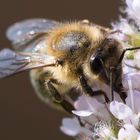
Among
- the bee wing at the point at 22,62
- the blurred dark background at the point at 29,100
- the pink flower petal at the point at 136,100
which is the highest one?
the bee wing at the point at 22,62

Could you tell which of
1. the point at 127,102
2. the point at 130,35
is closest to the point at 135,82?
the point at 127,102

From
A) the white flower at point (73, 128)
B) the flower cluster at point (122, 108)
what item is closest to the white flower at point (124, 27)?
the flower cluster at point (122, 108)

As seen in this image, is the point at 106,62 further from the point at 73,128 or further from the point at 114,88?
the point at 73,128

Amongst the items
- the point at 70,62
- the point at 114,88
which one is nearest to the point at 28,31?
the point at 70,62

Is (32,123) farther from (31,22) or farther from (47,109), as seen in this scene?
(31,22)

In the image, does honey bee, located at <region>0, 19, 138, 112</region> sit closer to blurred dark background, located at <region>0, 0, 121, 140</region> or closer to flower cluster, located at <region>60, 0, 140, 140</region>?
flower cluster, located at <region>60, 0, 140, 140</region>

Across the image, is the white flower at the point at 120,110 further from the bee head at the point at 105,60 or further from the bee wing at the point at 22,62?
the bee wing at the point at 22,62

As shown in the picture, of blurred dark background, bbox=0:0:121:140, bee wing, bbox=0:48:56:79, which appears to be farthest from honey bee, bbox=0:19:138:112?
blurred dark background, bbox=0:0:121:140
